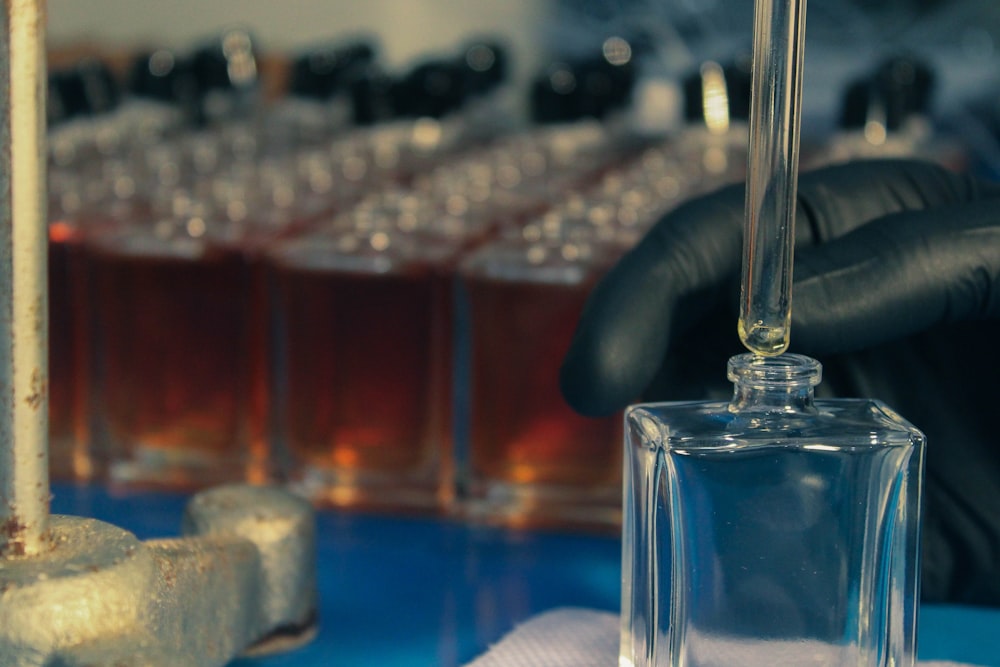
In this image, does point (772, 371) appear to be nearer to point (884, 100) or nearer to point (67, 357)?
point (67, 357)

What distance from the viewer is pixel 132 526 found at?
587 millimetres

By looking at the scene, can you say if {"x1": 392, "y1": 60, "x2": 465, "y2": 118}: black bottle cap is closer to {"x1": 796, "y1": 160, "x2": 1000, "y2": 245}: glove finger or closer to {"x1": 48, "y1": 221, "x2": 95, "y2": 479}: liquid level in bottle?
{"x1": 48, "y1": 221, "x2": 95, "y2": 479}: liquid level in bottle

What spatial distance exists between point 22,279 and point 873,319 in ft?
0.91

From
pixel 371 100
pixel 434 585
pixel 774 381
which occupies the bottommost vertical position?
pixel 434 585

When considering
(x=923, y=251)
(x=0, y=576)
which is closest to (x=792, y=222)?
(x=923, y=251)

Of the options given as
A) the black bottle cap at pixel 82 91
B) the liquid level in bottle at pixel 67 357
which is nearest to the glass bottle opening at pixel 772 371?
the liquid level in bottle at pixel 67 357

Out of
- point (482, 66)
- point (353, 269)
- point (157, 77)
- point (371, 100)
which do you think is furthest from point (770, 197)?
point (482, 66)

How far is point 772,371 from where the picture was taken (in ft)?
1.21

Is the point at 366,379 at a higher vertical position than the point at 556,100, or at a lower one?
lower

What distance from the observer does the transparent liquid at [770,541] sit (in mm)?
372

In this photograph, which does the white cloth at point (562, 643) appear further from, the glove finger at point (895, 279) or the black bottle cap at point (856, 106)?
the black bottle cap at point (856, 106)

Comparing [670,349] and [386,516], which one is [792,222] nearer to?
[670,349]

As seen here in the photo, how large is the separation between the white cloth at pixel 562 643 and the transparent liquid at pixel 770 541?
0.07 meters

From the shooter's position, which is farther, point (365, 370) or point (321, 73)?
point (321, 73)
